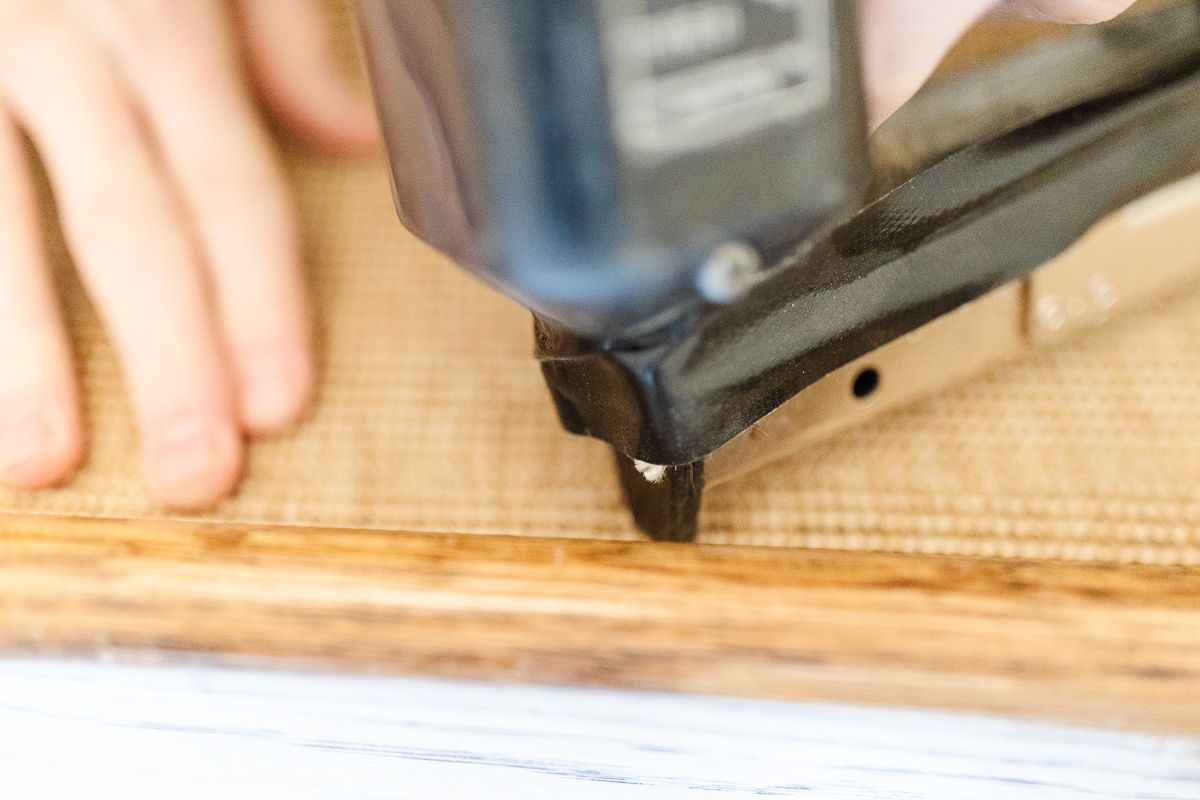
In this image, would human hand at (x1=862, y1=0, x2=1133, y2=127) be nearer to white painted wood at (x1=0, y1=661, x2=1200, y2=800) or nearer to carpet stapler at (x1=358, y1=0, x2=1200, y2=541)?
carpet stapler at (x1=358, y1=0, x2=1200, y2=541)

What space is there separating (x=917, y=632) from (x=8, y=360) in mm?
346

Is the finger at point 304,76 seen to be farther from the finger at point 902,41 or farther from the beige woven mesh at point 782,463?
the finger at point 902,41

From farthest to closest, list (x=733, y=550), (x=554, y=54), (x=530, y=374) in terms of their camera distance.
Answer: (x=530, y=374)
(x=733, y=550)
(x=554, y=54)

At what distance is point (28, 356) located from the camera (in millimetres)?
392

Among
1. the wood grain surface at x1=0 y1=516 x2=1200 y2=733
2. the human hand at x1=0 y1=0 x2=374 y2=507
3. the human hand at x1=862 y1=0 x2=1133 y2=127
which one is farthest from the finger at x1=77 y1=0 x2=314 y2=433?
the human hand at x1=862 y1=0 x2=1133 y2=127

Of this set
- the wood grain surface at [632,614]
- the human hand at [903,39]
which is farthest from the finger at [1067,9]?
the wood grain surface at [632,614]

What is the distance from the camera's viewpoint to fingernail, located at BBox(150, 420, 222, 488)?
35 cm

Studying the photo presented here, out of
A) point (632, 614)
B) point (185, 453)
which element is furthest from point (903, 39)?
point (185, 453)

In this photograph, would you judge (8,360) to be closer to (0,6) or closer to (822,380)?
(0,6)

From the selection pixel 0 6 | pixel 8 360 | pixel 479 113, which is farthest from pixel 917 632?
pixel 0 6

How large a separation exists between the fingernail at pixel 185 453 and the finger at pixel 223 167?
0.12ft

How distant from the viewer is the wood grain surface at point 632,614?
258 mm

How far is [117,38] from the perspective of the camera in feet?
1.52

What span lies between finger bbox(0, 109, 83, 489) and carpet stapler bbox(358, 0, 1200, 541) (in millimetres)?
200
